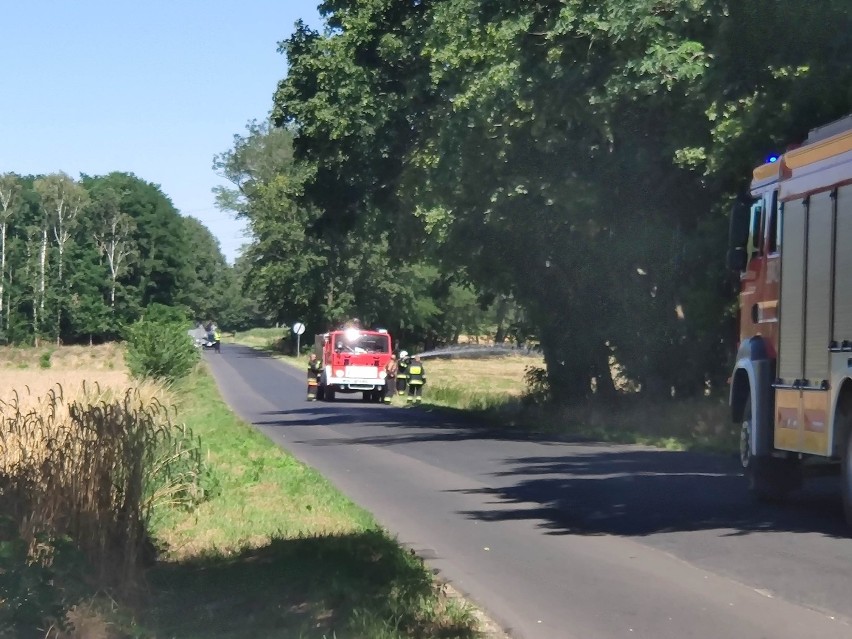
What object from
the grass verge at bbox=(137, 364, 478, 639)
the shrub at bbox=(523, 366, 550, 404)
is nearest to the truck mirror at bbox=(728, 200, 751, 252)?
the grass verge at bbox=(137, 364, 478, 639)

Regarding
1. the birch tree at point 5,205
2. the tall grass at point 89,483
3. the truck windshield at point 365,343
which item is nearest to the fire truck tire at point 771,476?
the tall grass at point 89,483

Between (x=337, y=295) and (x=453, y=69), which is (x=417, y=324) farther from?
(x=453, y=69)

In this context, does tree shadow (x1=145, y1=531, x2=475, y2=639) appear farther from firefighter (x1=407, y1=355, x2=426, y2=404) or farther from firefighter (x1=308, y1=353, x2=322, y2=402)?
firefighter (x1=308, y1=353, x2=322, y2=402)

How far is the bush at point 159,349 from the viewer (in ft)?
136

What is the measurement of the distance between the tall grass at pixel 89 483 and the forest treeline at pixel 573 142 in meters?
7.72

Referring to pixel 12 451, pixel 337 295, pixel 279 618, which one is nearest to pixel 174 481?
pixel 12 451

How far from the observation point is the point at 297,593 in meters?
8.82

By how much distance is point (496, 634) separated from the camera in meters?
7.99

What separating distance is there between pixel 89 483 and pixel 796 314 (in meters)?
6.69

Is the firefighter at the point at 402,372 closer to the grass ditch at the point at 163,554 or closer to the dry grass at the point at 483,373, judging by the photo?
the dry grass at the point at 483,373

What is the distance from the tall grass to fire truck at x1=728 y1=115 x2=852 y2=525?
18.7 ft

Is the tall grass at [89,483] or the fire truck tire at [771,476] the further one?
the fire truck tire at [771,476]

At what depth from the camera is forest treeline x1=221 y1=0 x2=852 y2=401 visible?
1914cm

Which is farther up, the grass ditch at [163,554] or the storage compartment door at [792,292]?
the storage compartment door at [792,292]
